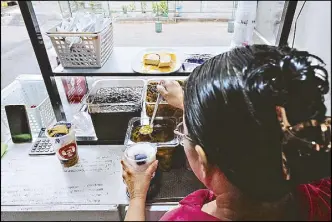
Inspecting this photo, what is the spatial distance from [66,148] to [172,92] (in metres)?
0.52

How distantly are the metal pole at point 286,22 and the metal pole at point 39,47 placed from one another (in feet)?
2.93

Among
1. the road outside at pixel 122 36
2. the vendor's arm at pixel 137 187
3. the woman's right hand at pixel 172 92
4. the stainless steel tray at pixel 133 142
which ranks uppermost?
the road outside at pixel 122 36

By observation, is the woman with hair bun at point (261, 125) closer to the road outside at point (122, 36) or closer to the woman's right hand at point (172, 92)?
the woman's right hand at point (172, 92)

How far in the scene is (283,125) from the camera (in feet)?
1.46

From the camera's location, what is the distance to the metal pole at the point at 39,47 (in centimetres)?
88

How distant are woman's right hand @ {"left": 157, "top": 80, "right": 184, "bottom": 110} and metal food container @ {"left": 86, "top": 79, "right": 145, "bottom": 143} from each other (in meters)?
0.19

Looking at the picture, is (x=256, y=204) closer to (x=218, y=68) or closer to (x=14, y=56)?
(x=218, y=68)

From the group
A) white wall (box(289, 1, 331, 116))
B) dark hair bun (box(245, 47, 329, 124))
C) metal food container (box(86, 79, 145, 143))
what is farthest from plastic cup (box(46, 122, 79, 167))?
white wall (box(289, 1, 331, 116))

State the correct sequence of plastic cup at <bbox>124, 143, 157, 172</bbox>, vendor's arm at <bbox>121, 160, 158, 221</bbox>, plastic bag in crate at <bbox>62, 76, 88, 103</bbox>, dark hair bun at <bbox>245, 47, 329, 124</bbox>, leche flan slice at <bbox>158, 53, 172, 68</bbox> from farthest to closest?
plastic bag in crate at <bbox>62, 76, 88, 103</bbox>, leche flan slice at <bbox>158, 53, 172, 68</bbox>, plastic cup at <bbox>124, 143, 157, 172</bbox>, vendor's arm at <bbox>121, 160, 158, 221</bbox>, dark hair bun at <bbox>245, 47, 329, 124</bbox>

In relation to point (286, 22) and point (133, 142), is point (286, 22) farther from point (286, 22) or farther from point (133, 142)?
point (133, 142)

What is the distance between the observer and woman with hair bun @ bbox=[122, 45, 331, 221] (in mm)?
447

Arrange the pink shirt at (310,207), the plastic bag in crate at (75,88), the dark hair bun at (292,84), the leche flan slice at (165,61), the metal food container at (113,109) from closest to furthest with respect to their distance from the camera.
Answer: the dark hair bun at (292,84) → the pink shirt at (310,207) → the leche flan slice at (165,61) → the metal food container at (113,109) → the plastic bag in crate at (75,88)

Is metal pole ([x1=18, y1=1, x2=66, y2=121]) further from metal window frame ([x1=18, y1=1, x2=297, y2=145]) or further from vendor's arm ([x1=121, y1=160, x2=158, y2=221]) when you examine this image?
vendor's arm ([x1=121, y1=160, x2=158, y2=221])

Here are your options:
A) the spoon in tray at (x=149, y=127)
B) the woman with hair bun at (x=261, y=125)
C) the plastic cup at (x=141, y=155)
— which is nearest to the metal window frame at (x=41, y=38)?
the spoon in tray at (x=149, y=127)
